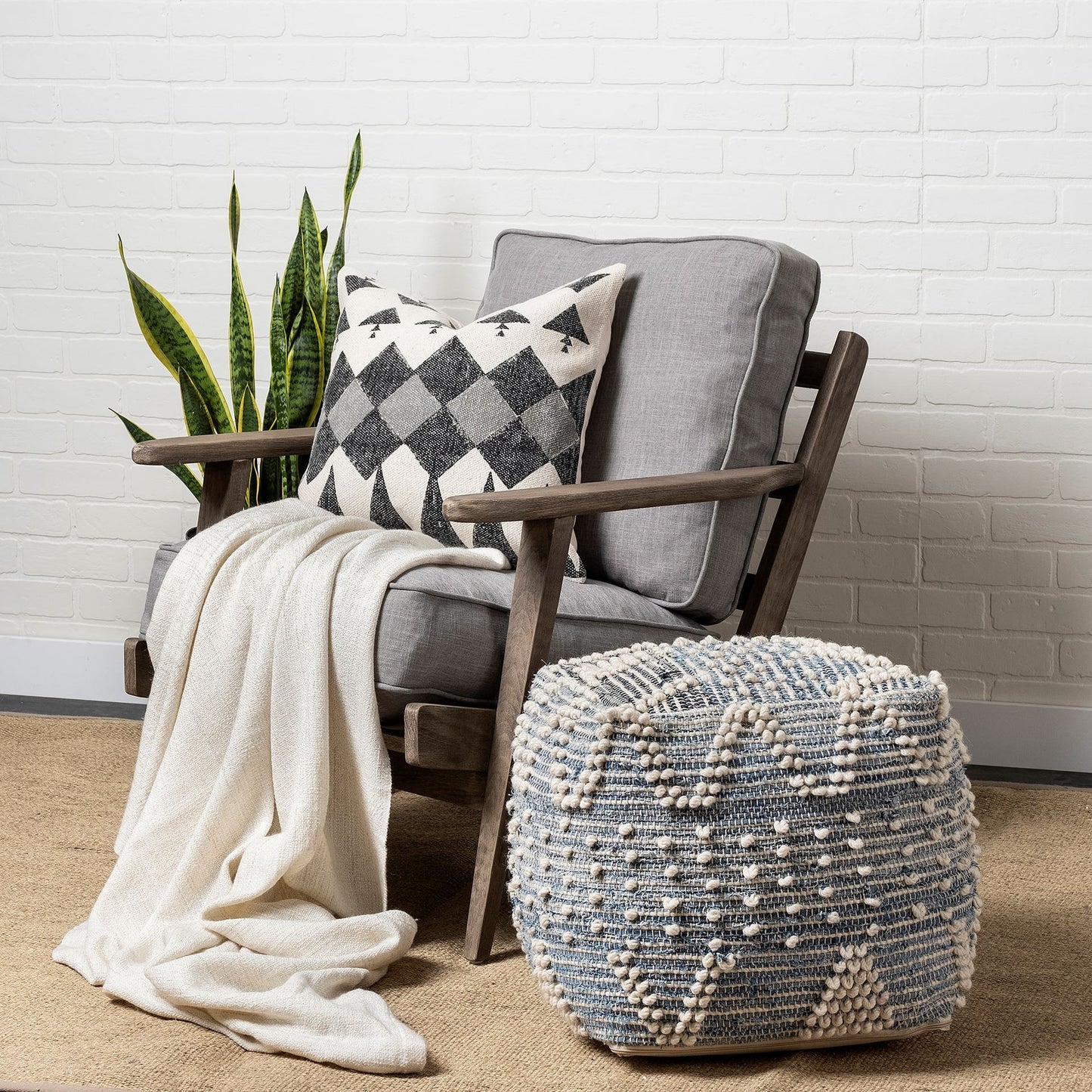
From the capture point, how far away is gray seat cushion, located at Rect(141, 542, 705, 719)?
1616 mm

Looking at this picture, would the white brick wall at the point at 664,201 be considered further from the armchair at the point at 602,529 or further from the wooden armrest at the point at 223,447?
the wooden armrest at the point at 223,447

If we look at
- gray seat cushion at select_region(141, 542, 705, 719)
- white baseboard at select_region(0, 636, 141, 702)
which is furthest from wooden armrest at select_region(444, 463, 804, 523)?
white baseboard at select_region(0, 636, 141, 702)

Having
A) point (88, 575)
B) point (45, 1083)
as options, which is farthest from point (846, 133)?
point (45, 1083)

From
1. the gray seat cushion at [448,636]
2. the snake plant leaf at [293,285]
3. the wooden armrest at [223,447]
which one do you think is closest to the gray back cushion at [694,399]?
the gray seat cushion at [448,636]

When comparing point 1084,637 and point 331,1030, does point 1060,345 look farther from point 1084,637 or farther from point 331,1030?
point 331,1030

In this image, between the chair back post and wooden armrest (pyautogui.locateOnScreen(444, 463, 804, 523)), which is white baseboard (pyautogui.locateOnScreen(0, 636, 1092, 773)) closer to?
the chair back post

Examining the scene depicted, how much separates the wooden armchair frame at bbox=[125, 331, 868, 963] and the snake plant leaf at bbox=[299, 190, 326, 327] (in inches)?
20.9

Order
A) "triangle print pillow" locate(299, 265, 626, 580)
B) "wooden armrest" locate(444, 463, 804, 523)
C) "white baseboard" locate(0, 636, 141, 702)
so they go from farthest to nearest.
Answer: "white baseboard" locate(0, 636, 141, 702) → "triangle print pillow" locate(299, 265, 626, 580) → "wooden armrest" locate(444, 463, 804, 523)

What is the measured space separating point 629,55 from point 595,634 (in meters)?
1.40

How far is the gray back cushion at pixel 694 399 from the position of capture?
1.91m

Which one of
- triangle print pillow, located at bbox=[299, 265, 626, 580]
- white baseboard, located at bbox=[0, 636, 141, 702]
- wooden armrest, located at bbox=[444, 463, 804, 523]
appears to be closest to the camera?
wooden armrest, located at bbox=[444, 463, 804, 523]

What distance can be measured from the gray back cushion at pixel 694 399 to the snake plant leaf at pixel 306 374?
0.62 m

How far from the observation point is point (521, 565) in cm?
162

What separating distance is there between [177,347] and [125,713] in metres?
0.90
